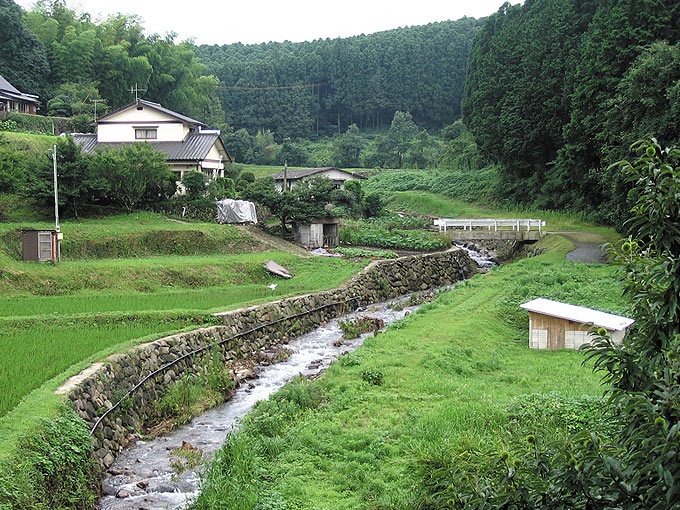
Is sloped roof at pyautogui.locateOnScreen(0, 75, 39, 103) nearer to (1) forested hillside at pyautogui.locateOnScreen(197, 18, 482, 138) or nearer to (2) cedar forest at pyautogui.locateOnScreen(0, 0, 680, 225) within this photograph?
(2) cedar forest at pyautogui.locateOnScreen(0, 0, 680, 225)

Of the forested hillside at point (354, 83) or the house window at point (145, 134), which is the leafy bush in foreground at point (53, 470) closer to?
the house window at point (145, 134)

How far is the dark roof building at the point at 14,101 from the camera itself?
4275 centimetres

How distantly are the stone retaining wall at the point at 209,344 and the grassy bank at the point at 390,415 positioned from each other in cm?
244

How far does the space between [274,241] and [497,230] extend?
11.6 meters

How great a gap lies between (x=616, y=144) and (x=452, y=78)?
70.6 m

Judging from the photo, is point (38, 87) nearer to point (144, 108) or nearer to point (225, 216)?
point (144, 108)

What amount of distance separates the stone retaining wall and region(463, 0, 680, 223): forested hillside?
32.2 feet

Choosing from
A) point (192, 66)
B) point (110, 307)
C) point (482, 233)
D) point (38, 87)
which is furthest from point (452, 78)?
point (110, 307)

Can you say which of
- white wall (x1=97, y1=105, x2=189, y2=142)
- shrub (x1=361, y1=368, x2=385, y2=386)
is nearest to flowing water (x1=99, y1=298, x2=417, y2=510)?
shrub (x1=361, y1=368, x2=385, y2=386)

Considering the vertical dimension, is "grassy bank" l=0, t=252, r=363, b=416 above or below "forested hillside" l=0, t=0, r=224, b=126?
below

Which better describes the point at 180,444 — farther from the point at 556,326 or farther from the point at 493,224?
the point at 493,224

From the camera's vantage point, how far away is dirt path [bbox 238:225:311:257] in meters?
30.3

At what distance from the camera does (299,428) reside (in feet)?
34.1

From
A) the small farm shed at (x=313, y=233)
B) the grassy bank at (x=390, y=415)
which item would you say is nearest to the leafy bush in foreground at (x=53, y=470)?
the grassy bank at (x=390, y=415)
